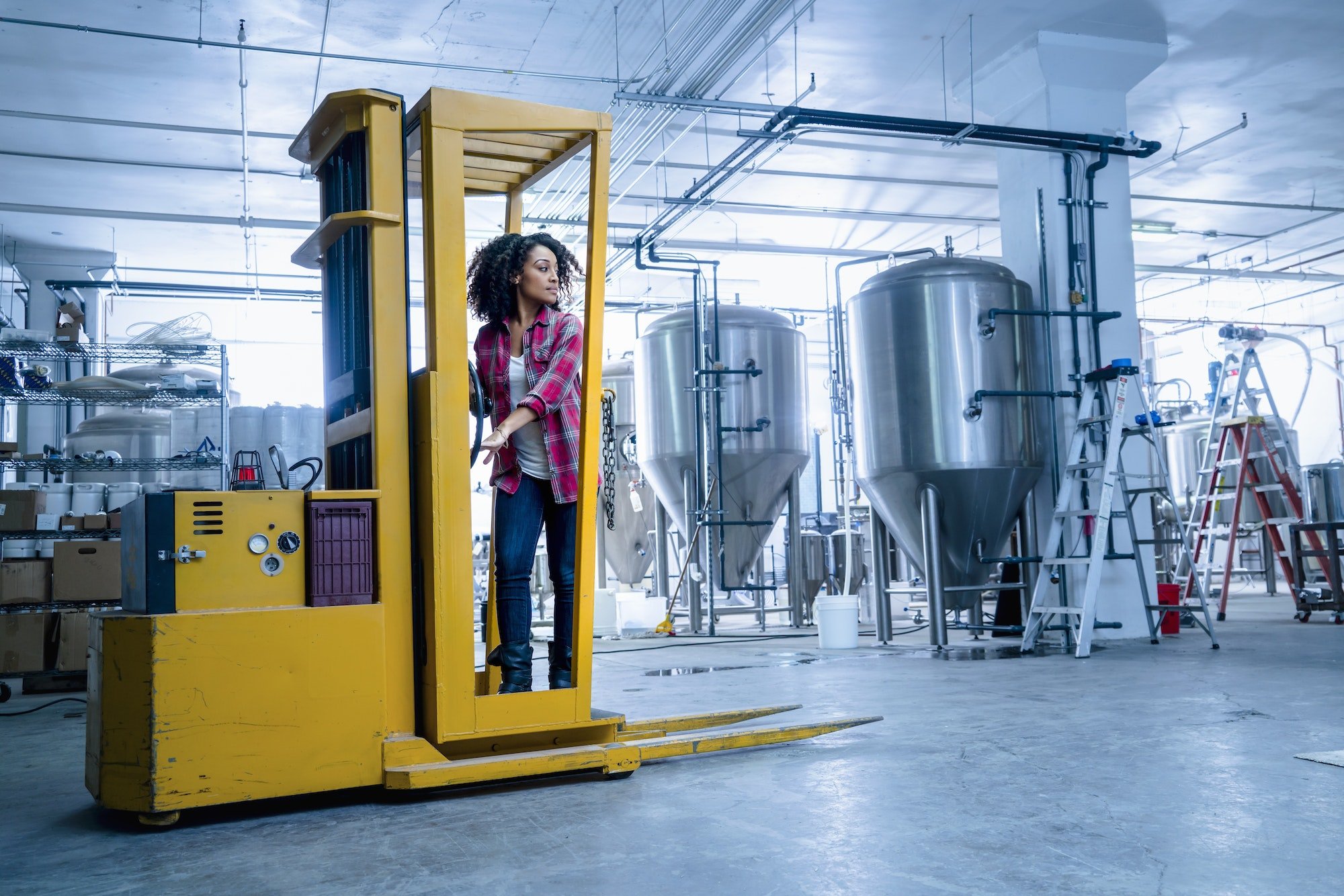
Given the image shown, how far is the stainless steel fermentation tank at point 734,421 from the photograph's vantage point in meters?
9.93

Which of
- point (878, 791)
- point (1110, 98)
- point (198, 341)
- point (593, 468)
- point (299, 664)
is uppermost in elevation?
point (1110, 98)

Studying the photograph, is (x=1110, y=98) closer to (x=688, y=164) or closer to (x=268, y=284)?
(x=688, y=164)

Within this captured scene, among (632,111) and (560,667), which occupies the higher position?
(632,111)

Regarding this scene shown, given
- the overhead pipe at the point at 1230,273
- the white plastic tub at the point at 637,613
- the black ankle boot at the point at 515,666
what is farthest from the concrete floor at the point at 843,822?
the overhead pipe at the point at 1230,273

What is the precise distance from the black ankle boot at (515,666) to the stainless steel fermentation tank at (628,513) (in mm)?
10070

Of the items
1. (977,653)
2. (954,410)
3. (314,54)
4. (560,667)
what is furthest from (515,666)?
(314,54)

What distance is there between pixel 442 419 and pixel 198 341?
7940mm

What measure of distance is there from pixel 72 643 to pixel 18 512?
2.88 feet

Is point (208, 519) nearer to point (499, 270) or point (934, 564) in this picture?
point (499, 270)

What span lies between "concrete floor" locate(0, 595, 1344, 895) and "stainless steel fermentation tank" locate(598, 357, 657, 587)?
917 cm

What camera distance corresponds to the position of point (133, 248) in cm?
1416

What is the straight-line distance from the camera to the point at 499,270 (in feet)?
11.0

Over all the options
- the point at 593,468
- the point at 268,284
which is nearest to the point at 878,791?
the point at 593,468

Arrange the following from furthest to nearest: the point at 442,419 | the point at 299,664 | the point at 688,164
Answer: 1. the point at 688,164
2. the point at 442,419
3. the point at 299,664
